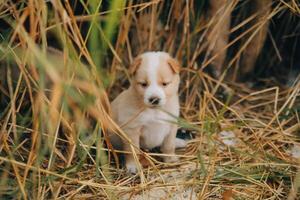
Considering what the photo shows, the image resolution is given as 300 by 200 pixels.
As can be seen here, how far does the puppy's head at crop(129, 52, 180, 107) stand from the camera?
250cm

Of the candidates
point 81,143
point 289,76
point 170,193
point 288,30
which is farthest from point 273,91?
Result: point 81,143

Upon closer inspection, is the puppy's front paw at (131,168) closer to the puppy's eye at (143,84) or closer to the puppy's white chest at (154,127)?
the puppy's white chest at (154,127)

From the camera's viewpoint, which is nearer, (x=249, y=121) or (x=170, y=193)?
(x=170, y=193)

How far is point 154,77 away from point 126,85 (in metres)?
0.95

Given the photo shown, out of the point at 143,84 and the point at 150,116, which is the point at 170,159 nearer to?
the point at 150,116

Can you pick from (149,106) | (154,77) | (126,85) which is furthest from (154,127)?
(126,85)

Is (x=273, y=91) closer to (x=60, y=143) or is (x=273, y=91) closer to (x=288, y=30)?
(x=288, y=30)

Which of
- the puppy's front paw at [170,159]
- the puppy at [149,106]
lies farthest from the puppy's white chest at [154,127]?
the puppy's front paw at [170,159]

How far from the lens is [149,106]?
255 cm

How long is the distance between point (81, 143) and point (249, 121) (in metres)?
1.23

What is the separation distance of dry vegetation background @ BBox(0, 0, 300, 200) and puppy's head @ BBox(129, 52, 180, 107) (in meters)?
0.21

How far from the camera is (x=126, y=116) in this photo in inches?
105

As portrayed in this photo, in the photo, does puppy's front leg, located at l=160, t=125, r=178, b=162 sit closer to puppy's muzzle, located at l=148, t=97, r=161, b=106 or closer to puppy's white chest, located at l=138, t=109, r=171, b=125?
puppy's white chest, located at l=138, t=109, r=171, b=125

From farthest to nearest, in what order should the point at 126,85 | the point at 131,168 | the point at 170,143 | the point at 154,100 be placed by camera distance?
1. the point at 126,85
2. the point at 170,143
3. the point at 131,168
4. the point at 154,100
